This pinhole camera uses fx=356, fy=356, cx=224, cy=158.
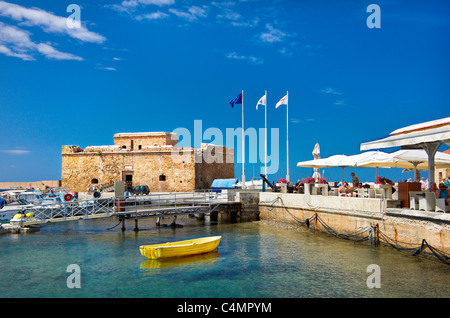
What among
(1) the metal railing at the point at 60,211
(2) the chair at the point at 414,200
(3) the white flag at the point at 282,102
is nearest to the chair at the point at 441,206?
(2) the chair at the point at 414,200

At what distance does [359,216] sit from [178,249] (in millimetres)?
7994

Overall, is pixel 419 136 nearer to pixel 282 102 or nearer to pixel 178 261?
pixel 178 261

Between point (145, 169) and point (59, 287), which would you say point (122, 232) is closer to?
point (59, 287)

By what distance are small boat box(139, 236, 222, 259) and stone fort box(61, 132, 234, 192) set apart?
21733 mm

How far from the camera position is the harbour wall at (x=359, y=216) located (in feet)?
38.8

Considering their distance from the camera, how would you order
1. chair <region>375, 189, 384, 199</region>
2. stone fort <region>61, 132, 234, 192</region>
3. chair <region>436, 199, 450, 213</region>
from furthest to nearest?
stone fort <region>61, 132, 234, 192</region>
chair <region>375, 189, 384, 199</region>
chair <region>436, 199, 450, 213</region>

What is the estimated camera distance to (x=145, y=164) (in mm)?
37594

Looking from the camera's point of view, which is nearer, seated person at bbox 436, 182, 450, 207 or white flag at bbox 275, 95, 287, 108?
seated person at bbox 436, 182, 450, 207

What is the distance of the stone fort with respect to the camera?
36.6 m

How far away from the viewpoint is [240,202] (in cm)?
2389

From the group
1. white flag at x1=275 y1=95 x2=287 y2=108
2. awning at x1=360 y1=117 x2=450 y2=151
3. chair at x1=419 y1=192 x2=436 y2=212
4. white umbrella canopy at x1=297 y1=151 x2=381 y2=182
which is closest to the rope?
chair at x1=419 y1=192 x2=436 y2=212

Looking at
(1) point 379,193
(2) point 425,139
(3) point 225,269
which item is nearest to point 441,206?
(2) point 425,139

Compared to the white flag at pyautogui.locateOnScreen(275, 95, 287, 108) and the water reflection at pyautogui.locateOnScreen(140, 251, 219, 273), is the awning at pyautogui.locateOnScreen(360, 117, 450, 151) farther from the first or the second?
the white flag at pyautogui.locateOnScreen(275, 95, 287, 108)
